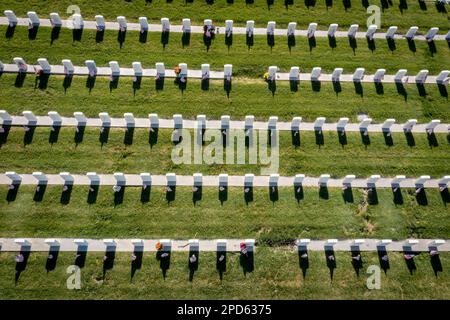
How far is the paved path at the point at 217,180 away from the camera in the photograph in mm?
19797

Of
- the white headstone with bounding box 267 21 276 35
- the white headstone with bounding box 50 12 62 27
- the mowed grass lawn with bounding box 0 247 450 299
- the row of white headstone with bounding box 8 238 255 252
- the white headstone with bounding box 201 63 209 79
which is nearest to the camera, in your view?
the mowed grass lawn with bounding box 0 247 450 299

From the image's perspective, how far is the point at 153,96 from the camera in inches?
880

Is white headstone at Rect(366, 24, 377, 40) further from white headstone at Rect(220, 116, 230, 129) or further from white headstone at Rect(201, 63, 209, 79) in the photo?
white headstone at Rect(220, 116, 230, 129)

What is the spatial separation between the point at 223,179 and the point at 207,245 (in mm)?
3444

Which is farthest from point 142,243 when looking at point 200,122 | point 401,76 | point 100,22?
point 401,76

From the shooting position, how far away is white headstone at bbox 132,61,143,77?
22.2 m

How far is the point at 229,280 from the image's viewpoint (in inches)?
722

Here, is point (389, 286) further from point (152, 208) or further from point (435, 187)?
point (152, 208)

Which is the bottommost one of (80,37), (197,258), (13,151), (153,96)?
(197,258)

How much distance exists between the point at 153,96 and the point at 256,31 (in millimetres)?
7975

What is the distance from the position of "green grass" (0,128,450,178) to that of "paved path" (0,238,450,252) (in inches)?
143

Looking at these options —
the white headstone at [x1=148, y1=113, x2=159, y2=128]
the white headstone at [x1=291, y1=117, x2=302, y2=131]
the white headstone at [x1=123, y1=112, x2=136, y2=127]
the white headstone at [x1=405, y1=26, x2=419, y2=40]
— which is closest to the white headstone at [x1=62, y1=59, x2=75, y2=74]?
the white headstone at [x1=123, y1=112, x2=136, y2=127]

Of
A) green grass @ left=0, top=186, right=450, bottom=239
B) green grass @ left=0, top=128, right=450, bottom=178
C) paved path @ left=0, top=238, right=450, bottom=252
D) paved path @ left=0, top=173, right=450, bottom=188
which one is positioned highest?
green grass @ left=0, top=128, right=450, bottom=178
